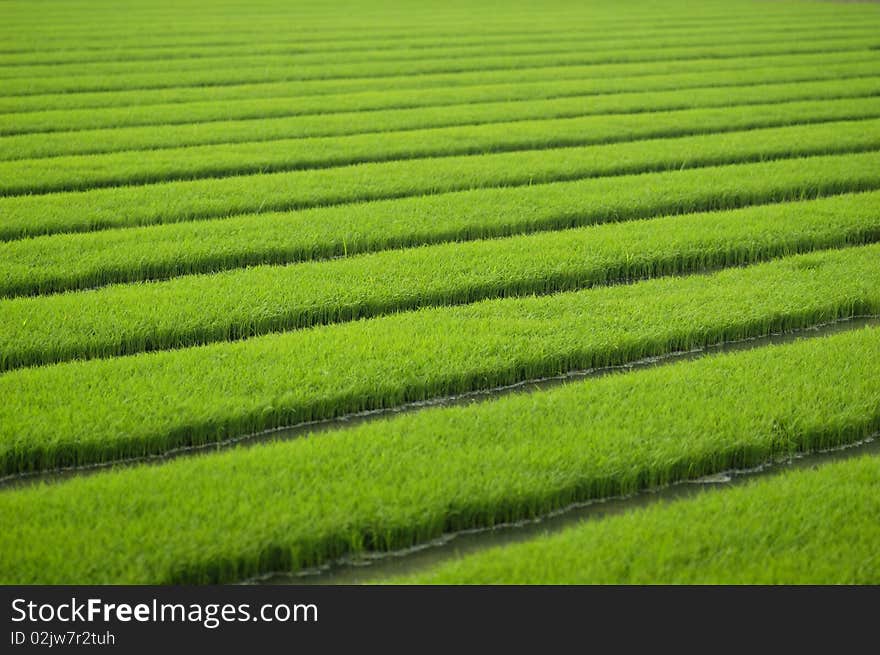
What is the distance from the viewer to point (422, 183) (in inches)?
Answer: 339

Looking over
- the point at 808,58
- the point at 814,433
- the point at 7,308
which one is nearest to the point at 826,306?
the point at 814,433

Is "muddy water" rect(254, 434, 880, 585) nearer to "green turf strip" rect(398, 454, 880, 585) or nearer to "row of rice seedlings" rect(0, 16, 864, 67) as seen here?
"green turf strip" rect(398, 454, 880, 585)

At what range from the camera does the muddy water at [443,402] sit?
427 centimetres

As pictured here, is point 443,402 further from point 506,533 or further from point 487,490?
point 506,533

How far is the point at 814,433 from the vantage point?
4516 millimetres

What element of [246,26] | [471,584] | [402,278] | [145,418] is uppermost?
[246,26]

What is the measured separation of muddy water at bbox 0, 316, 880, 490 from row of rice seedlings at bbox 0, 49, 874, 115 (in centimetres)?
701

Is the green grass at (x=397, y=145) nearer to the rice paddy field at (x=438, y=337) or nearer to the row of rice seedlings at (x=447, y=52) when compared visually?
the rice paddy field at (x=438, y=337)

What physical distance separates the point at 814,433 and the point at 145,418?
2.90 m

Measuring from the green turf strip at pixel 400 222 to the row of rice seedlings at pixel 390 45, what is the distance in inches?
282

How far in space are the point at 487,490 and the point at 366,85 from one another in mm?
10041

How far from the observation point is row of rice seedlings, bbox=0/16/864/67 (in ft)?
47.9

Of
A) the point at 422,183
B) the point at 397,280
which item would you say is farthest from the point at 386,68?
the point at 397,280

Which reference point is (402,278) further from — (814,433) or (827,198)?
(827,198)
